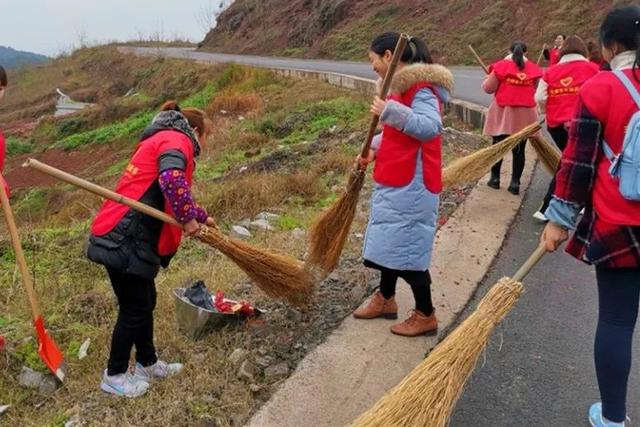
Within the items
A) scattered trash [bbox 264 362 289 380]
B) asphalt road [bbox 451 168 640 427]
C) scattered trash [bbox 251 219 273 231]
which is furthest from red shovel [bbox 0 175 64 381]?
scattered trash [bbox 251 219 273 231]

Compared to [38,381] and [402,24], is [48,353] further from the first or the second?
[402,24]

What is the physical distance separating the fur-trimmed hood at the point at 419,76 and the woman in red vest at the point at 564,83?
2333mm

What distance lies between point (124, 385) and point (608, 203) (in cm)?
214

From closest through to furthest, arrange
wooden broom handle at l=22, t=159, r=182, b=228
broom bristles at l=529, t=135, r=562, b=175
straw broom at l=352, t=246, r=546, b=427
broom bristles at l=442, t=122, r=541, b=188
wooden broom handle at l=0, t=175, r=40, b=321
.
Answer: straw broom at l=352, t=246, r=546, b=427
wooden broom handle at l=22, t=159, r=182, b=228
wooden broom handle at l=0, t=175, r=40, b=321
broom bristles at l=442, t=122, r=541, b=188
broom bristles at l=529, t=135, r=562, b=175

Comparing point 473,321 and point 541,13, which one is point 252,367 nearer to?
point 473,321

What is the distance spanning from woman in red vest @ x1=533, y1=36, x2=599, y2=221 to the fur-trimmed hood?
2333mm

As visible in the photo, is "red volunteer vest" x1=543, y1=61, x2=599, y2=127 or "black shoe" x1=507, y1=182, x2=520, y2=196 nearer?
"red volunteer vest" x1=543, y1=61, x2=599, y2=127

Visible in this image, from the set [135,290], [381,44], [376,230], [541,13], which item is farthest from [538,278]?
[541,13]

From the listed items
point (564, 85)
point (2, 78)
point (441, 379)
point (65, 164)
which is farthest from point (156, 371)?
point (65, 164)

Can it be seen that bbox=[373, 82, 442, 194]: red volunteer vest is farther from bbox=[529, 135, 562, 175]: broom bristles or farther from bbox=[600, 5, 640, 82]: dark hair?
bbox=[529, 135, 562, 175]: broom bristles

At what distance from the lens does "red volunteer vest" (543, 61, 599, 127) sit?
15.7 feet

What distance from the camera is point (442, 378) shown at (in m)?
2.10

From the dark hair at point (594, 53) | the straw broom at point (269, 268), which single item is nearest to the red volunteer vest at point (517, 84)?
the dark hair at point (594, 53)

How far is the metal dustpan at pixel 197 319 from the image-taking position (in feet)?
10.3
